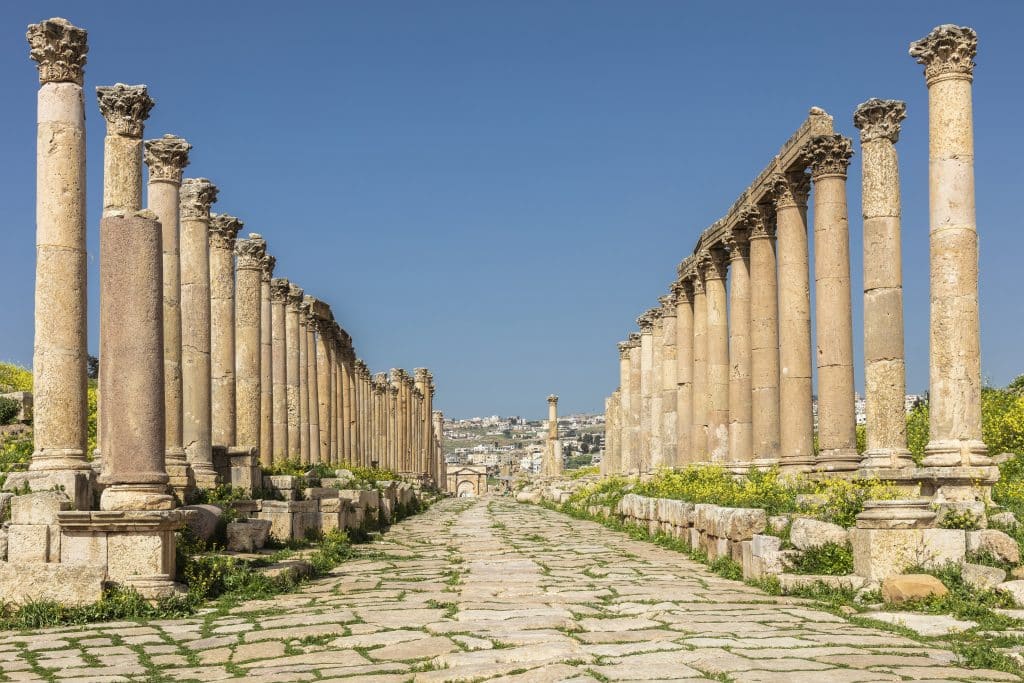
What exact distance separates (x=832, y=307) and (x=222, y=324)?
464 inches

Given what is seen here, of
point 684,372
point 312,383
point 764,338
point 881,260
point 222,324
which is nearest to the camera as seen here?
point 881,260

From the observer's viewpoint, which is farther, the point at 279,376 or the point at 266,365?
the point at 279,376

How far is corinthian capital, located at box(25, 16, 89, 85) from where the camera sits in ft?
51.3

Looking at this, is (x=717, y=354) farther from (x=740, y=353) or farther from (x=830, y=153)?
(x=830, y=153)

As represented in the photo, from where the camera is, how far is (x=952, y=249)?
17.8 m

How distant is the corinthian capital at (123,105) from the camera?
15.8m

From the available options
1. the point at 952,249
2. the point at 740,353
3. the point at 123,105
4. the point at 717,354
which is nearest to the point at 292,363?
the point at 717,354

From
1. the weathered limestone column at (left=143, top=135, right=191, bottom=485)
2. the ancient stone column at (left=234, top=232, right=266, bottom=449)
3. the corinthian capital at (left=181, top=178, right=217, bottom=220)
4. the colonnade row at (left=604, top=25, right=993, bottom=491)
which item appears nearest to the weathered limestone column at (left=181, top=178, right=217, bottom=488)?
the corinthian capital at (left=181, top=178, right=217, bottom=220)

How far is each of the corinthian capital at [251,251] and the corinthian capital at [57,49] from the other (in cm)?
1190

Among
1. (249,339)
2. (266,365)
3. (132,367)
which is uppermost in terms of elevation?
(249,339)

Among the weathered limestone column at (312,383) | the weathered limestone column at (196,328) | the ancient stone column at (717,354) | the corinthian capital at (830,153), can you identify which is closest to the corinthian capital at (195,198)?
the weathered limestone column at (196,328)

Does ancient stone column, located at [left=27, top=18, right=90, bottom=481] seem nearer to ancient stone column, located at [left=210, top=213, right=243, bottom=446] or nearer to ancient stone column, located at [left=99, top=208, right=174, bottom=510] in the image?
ancient stone column, located at [left=99, top=208, right=174, bottom=510]

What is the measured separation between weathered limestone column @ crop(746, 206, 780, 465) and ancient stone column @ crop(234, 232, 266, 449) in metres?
10.5

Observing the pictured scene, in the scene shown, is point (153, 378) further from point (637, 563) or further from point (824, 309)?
point (824, 309)
